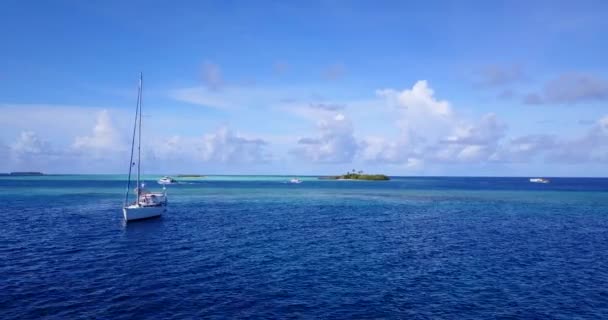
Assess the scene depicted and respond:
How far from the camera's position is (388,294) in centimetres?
2788

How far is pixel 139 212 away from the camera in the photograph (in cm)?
6250

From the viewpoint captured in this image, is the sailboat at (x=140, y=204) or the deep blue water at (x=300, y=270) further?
the sailboat at (x=140, y=204)

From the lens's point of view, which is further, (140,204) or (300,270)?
(140,204)

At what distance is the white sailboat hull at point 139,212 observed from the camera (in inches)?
2381

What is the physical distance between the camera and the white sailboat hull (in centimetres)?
6047

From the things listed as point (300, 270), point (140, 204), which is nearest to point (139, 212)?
point (140, 204)

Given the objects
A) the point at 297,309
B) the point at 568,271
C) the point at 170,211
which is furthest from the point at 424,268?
the point at 170,211

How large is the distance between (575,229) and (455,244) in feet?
77.5

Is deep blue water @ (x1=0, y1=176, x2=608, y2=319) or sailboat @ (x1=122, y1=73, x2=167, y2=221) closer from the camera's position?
deep blue water @ (x1=0, y1=176, x2=608, y2=319)

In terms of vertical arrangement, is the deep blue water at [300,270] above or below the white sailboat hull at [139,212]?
below

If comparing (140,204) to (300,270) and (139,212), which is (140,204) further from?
(300,270)

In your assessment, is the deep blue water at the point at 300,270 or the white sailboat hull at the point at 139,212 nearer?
the deep blue water at the point at 300,270

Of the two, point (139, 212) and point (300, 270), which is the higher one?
point (139, 212)

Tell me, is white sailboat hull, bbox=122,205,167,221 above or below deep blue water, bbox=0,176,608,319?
above
